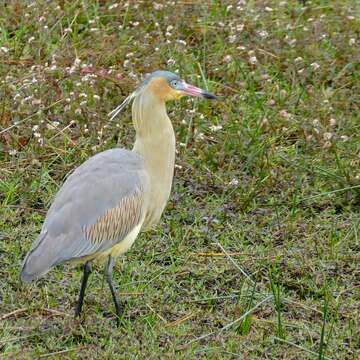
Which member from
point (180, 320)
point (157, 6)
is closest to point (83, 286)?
point (180, 320)

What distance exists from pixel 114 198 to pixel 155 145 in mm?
399

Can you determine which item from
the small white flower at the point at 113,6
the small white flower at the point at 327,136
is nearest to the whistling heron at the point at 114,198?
the small white flower at the point at 327,136

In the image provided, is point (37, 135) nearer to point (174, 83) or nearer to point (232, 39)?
point (174, 83)

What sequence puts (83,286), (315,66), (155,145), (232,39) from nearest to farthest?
(83,286)
(155,145)
(315,66)
(232,39)

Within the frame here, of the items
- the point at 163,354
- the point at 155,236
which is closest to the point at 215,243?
the point at 155,236

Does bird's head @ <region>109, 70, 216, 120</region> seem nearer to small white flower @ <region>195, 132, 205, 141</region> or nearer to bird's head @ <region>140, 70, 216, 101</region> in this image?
bird's head @ <region>140, 70, 216, 101</region>

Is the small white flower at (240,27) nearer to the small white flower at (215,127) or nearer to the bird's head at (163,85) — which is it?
the small white flower at (215,127)

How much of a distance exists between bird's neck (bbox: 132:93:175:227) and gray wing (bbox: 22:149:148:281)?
0.08m

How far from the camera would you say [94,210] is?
518 cm

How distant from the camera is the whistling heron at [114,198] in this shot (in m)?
5.00

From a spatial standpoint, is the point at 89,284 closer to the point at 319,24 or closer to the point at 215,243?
the point at 215,243

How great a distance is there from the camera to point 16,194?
249 inches

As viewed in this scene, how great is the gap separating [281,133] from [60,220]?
92.7 inches

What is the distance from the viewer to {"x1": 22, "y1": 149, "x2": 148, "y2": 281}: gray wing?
4973mm
